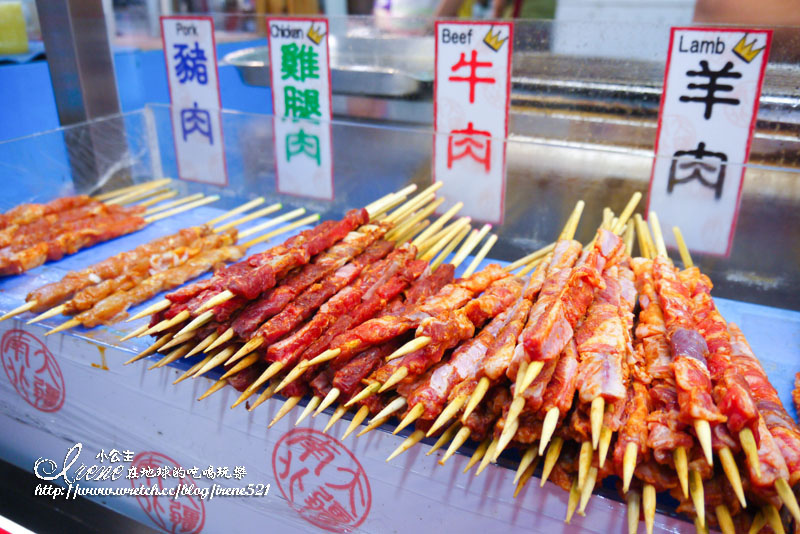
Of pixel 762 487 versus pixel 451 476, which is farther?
pixel 451 476

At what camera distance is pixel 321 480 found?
2205 mm

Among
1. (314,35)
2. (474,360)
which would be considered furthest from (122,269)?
(474,360)

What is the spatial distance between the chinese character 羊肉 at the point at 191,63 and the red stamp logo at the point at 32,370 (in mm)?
2612

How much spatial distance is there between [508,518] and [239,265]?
5.47 feet

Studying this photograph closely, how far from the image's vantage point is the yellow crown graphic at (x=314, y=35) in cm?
393

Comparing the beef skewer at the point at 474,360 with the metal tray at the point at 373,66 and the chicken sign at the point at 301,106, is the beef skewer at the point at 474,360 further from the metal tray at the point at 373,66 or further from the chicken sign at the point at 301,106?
the metal tray at the point at 373,66

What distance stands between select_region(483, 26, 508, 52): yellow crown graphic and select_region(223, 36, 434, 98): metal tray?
3.09ft

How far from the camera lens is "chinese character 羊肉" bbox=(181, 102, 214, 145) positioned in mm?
4598

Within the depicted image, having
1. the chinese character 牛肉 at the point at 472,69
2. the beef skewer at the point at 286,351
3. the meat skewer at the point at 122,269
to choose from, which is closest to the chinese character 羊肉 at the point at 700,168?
the chinese character 牛肉 at the point at 472,69

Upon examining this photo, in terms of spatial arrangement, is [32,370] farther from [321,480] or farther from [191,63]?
[191,63]

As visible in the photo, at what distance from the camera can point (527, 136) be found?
14.1 feet

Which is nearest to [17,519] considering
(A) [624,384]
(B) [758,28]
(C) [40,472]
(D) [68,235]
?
(C) [40,472]

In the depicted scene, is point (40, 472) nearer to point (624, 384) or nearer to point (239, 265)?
point (239, 265)

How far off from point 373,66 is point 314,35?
1.29 m
